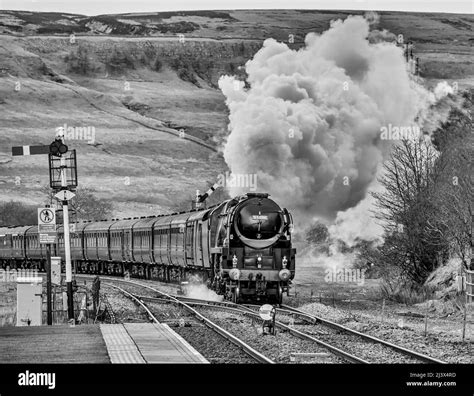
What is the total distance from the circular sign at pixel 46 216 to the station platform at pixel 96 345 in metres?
3.31

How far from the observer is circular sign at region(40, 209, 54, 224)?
990 inches

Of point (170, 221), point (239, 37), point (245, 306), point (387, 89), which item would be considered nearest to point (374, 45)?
point (387, 89)

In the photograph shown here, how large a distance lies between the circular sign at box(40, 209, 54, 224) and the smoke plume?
22638 millimetres

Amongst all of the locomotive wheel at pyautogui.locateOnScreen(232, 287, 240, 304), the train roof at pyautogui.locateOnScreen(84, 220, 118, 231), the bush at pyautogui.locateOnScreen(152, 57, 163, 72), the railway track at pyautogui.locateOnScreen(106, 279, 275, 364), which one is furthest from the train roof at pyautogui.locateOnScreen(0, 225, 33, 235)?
the locomotive wheel at pyautogui.locateOnScreen(232, 287, 240, 304)

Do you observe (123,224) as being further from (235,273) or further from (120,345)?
(120,345)

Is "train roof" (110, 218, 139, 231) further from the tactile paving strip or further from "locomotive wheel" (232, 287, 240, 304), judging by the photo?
the tactile paving strip

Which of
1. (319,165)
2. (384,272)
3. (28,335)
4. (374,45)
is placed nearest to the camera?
(28,335)

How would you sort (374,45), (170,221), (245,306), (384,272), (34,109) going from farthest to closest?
1. (34,109)
2. (374,45)
3. (170,221)
4. (384,272)
5. (245,306)

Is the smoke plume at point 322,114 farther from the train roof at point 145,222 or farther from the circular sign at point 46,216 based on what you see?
the circular sign at point 46,216

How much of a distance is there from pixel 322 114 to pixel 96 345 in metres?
42.3

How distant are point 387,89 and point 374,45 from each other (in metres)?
5.13

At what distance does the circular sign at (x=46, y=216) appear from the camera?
2516 cm

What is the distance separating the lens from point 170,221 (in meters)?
43.5

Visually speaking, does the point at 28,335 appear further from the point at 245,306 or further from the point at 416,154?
the point at 416,154
